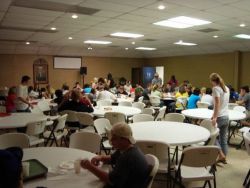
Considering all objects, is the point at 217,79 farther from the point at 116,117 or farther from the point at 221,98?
the point at 116,117

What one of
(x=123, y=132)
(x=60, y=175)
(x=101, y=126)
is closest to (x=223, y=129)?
(x=101, y=126)

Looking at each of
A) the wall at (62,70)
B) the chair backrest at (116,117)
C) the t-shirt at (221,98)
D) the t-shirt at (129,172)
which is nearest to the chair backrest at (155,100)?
the chair backrest at (116,117)

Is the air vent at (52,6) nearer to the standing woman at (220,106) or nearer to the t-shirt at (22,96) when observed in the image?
the t-shirt at (22,96)

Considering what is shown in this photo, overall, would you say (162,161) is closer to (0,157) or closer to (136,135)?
(136,135)

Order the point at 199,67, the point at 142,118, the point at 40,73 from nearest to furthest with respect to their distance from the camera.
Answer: the point at 142,118 → the point at 199,67 → the point at 40,73

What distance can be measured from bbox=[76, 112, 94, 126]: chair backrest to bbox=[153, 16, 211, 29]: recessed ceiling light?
3299 mm

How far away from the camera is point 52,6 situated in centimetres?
539

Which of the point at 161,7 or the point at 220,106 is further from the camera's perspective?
the point at 161,7

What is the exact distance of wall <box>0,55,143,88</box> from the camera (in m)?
13.4

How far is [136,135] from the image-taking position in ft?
11.6

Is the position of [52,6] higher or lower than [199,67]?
higher

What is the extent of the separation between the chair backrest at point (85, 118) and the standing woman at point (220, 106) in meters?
2.36

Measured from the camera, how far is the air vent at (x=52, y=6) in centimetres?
514

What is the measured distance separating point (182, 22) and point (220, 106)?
3.16 metres
